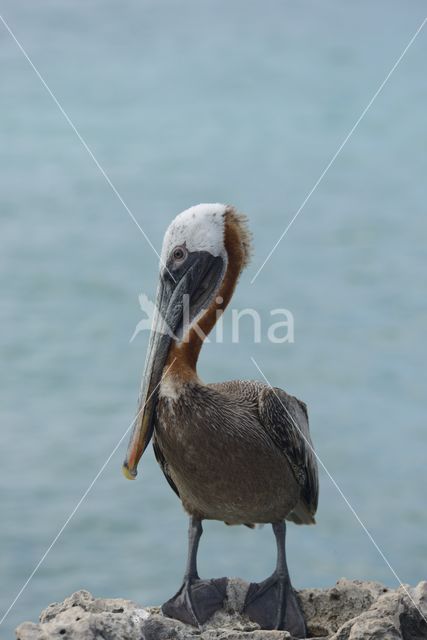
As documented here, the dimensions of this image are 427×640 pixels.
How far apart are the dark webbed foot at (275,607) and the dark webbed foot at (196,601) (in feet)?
0.33

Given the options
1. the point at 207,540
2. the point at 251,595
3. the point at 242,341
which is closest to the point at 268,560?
the point at 207,540

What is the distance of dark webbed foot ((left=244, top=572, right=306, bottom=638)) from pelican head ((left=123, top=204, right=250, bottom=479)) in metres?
0.60

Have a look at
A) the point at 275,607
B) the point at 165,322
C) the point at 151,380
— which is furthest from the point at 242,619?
the point at 165,322

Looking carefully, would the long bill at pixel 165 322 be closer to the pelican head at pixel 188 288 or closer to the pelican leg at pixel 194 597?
the pelican head at pixel 188 288

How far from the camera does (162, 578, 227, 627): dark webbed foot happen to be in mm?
4453

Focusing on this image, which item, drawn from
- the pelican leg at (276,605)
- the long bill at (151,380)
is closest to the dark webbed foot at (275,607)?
the pelican leg at (276,605)

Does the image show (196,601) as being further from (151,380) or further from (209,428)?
(151,380)

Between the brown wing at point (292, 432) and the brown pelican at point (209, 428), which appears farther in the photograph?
the brown wing at point (292, 432)

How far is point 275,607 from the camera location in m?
4.51

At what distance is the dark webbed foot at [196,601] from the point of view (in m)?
4.45

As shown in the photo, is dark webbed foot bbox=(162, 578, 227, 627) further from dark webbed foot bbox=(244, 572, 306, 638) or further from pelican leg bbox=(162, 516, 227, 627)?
dark webbed foot bbox=(244, 572, 306, 638)

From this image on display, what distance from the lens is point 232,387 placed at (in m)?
4.69
